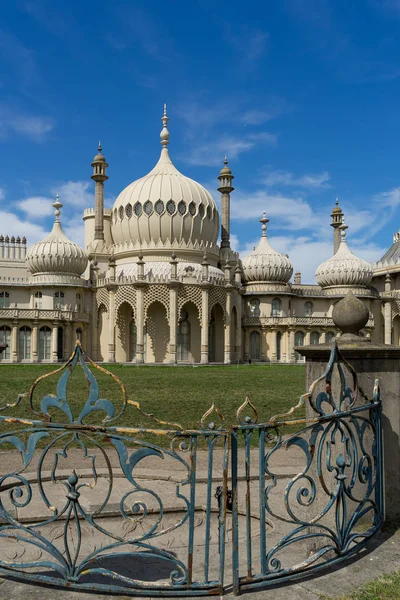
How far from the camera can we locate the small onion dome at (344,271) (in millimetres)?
47125

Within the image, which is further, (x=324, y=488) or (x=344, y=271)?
(x=344, y=271)

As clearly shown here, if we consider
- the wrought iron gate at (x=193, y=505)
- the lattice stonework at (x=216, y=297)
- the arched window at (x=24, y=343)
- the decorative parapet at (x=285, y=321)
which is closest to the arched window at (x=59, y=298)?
the arched window at (x=24, y=343)

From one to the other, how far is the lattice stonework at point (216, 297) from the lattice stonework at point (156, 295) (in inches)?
118

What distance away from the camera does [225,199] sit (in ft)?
155

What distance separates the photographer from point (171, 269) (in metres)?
36.3

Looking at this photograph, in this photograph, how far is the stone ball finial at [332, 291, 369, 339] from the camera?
497cm

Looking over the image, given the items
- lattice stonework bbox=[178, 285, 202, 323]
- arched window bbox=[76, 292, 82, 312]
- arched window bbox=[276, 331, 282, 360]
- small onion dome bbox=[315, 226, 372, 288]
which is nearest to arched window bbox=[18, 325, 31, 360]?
arched window bbox=[76, 292, 82, 312]

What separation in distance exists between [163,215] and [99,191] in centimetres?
781

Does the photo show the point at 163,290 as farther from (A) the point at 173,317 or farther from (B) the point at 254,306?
(B) the point at 254,306

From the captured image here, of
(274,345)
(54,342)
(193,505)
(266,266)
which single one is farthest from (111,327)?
(193,505)

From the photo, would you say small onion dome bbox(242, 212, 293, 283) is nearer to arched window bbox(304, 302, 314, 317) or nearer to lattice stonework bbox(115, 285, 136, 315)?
Result: arched window bbox(304, 302, 314, 317)

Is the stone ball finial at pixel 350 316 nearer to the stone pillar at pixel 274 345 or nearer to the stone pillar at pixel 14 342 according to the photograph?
the stone pillar at pixel 14 342

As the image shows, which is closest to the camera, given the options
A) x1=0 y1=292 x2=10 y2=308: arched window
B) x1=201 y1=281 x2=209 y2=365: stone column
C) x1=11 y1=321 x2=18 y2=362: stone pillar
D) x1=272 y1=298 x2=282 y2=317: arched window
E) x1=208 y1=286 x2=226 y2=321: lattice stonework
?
x1=11 y1=321 x2=18 y2=362: stone pillar

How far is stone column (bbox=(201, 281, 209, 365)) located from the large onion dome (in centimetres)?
481
